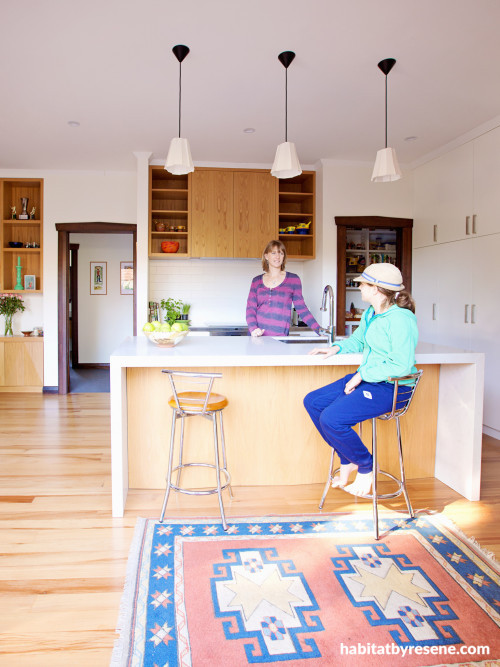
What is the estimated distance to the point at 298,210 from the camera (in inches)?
245

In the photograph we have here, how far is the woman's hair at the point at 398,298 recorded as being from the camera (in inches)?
97.7

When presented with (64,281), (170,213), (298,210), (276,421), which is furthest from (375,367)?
(64,281)

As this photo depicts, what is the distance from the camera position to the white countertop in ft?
8.46

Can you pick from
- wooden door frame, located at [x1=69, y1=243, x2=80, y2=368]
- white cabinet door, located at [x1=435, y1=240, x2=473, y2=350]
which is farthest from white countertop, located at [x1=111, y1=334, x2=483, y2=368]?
wooden door frame, located at [x1=69, y1=243, x2=80, y2=368]

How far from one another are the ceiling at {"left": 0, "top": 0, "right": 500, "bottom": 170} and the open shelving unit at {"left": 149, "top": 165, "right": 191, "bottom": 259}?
0.67 meters

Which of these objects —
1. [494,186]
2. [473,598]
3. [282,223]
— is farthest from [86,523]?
[282,223]

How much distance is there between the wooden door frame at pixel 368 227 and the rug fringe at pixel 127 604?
379 cm

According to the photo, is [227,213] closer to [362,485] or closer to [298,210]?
[298,210]

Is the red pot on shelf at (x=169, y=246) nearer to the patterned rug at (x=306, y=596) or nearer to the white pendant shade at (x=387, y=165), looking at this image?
the white pendant shade at (x=387, y=165)

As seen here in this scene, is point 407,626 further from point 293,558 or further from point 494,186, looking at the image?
point 494,186

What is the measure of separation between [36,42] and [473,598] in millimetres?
3758

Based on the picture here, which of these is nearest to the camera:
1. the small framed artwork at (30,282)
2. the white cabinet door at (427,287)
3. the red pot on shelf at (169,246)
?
the white cabinet door at (427,287)

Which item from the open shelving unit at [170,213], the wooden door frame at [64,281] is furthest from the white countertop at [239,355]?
the wooden door frame at [64,281]

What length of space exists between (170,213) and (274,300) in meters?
2.37
